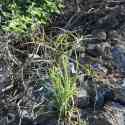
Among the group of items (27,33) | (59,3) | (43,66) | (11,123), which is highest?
(59,3)

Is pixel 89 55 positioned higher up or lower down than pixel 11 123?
higher up

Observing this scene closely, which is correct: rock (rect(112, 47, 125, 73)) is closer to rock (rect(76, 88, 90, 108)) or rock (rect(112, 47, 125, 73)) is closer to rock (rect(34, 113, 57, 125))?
rock (rect(76, 88, 90, 108))

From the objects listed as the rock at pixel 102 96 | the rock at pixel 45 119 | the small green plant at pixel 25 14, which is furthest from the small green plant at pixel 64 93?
the small green plant at pixel 25 14

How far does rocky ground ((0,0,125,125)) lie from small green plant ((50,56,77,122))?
10cm

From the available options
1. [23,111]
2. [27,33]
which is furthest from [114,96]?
[27,33]

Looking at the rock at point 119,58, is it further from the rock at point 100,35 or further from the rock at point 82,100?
the rock at point 82,100

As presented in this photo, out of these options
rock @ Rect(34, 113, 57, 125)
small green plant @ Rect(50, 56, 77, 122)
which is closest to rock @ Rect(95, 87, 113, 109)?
small green plant @ Rect(50, 56, 77, 122)

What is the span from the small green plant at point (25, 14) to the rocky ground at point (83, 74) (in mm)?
117

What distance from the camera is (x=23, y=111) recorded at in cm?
362

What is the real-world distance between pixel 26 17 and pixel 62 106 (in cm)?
110

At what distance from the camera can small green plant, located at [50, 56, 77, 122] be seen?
3.46 meters

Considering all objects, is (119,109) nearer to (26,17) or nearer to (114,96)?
(114,96)

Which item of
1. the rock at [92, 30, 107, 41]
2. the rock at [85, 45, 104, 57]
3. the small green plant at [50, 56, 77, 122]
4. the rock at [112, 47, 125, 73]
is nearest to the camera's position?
the small green plant at [50, 56, 77, 122]

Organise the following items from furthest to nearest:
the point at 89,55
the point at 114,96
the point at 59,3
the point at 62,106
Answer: the point at 59,3 < the point at 89,55 < the point at 114,96 < the point at 62,106
